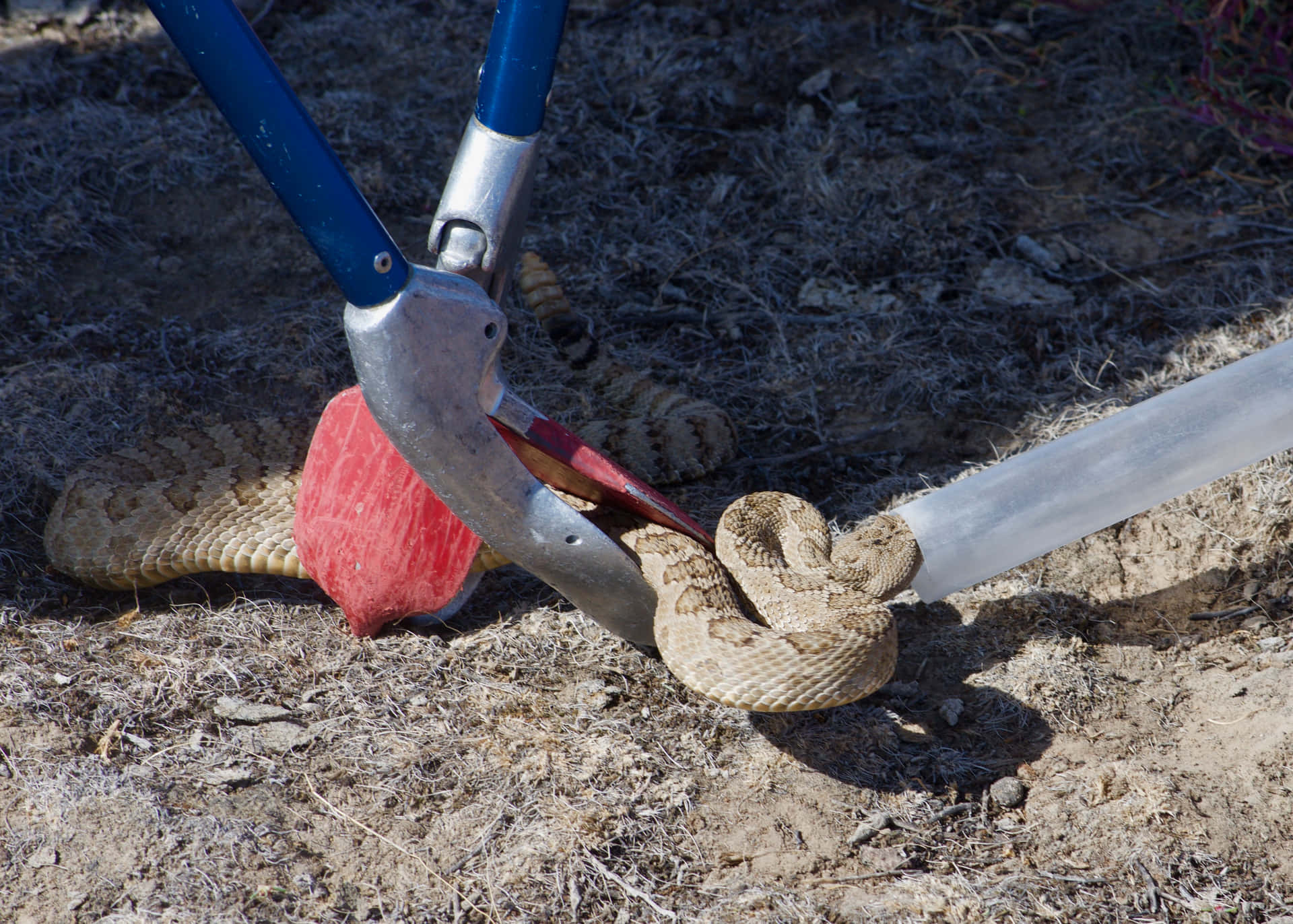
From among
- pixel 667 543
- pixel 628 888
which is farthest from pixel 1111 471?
pixel 628 888

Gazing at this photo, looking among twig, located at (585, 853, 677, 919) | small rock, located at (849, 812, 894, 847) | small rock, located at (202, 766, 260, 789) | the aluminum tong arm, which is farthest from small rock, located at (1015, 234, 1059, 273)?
small rock, located at (202, 766, 260, 789)

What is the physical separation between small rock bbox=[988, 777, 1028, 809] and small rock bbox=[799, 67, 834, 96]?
410 centimetres

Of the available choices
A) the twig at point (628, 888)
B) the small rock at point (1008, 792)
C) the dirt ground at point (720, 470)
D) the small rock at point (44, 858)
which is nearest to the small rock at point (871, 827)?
the dirt ground at point (720, 470)

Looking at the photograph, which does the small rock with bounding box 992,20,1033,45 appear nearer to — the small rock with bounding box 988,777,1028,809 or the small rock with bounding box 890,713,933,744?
the small rock with bounding box 890,713,933,744

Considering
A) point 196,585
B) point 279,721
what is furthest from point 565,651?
point 196,585

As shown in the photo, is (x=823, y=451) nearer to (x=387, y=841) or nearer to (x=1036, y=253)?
(x=1036, y=253)

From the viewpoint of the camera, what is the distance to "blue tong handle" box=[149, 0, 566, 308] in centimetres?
211

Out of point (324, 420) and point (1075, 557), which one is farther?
point (1075, 557)

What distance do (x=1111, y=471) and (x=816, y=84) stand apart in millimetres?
3459

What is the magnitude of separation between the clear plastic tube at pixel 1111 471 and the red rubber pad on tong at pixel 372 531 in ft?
4.64

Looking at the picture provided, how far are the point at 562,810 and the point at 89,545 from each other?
6.01 ft

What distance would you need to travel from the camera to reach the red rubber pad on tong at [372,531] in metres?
3.07

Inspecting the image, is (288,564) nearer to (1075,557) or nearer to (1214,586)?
(1075,557)

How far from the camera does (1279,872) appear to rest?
8.21 feet
